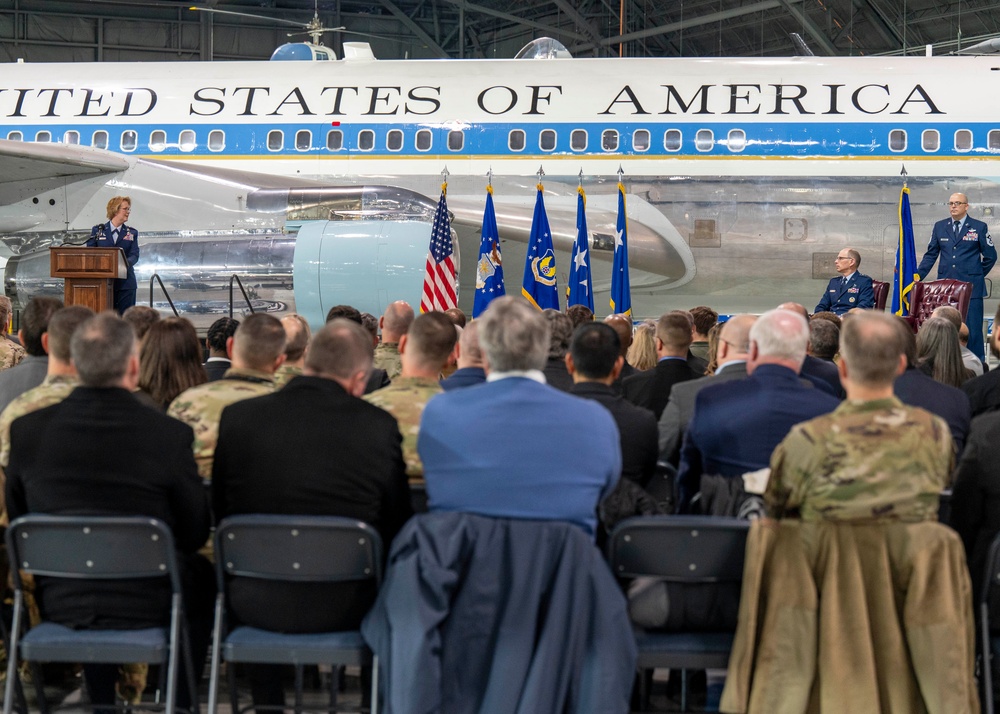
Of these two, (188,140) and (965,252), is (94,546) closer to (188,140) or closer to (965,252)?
(965,252)

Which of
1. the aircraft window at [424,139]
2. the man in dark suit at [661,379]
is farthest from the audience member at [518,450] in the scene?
the aircraft window at [424,139]

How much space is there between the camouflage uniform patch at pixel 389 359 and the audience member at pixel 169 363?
1480 millimetres

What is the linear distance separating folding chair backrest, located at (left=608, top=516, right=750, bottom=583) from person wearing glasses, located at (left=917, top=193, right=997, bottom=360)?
7809 millimetres

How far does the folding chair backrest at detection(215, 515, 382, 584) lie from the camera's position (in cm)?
303

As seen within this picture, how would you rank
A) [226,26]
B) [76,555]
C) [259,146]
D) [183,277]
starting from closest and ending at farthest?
[76,555] < [183,277] < [259,146] < [226,26]

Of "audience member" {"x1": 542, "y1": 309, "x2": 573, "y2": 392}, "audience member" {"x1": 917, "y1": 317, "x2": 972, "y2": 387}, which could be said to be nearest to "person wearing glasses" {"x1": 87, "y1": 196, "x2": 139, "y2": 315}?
"audience member" {"x1": 542, "y1": 309, "x2": 573, "y2": 392}

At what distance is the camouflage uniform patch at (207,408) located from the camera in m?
3.84

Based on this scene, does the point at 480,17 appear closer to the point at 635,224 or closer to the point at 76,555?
the point at 635,224

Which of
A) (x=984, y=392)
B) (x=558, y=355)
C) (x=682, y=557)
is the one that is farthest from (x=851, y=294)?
(x=682, y=557)

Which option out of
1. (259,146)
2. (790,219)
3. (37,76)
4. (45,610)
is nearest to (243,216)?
(259,146)

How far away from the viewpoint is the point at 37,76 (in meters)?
12.9

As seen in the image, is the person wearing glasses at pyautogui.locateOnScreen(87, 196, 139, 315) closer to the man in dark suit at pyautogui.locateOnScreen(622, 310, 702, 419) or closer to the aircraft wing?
the aircraft wing

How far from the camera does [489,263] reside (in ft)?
35.6

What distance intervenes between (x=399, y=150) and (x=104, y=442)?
9.20m
